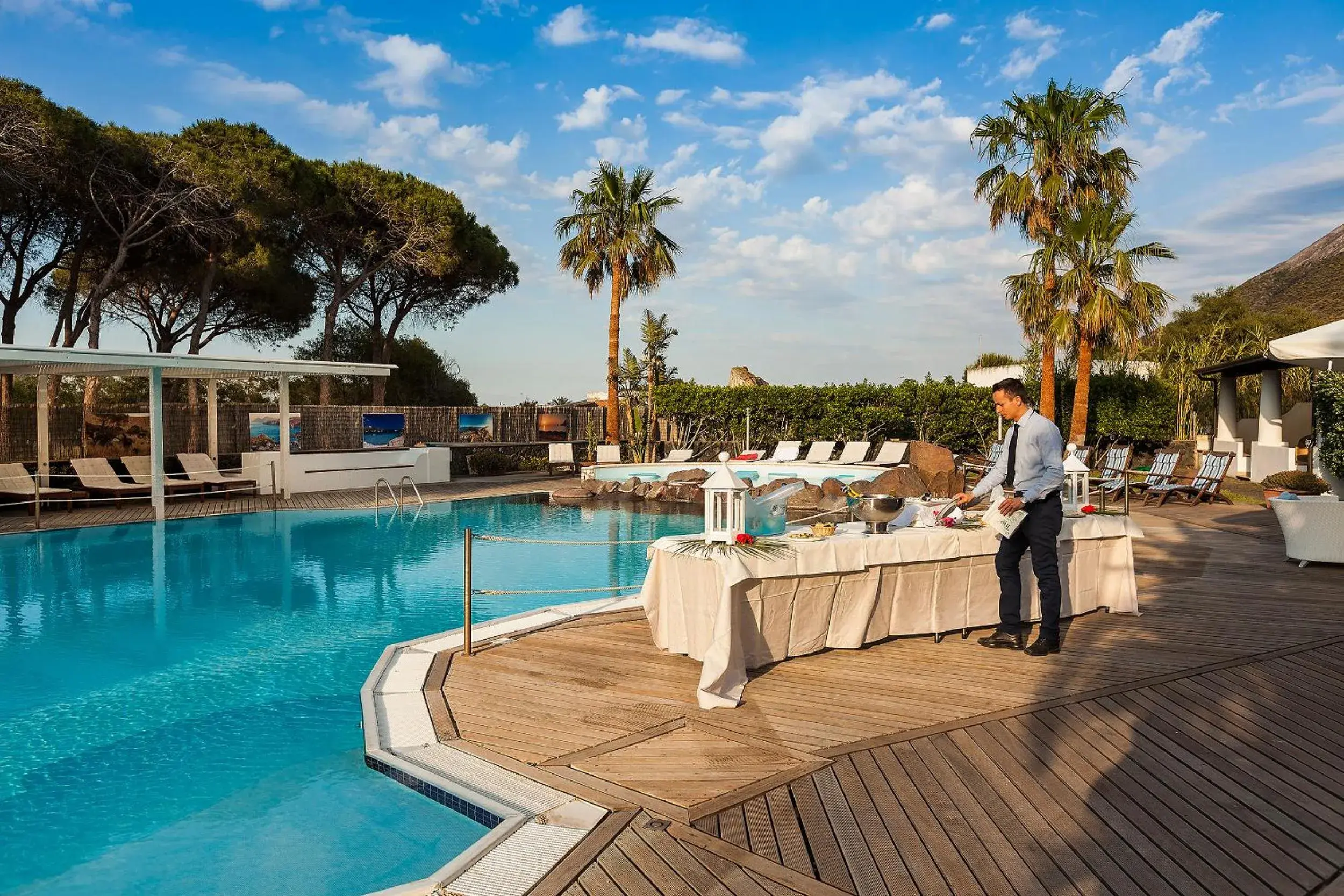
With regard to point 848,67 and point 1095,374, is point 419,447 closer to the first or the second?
point 848,67

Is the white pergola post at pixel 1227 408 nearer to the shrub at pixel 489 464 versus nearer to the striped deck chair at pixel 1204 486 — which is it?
the striped deck chair at pixel 1204 486

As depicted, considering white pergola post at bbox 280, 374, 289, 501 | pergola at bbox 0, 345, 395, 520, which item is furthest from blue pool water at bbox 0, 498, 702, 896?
white pergola post at bbox 280, 374, 289, 501

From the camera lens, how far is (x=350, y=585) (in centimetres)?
868

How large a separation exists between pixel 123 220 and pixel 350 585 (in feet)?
47.4

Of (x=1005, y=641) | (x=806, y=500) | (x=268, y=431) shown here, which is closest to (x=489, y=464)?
(x=268, y=431)

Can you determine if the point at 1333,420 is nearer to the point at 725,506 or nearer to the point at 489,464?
the point at 725,506

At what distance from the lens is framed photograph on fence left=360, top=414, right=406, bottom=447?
65.3ft

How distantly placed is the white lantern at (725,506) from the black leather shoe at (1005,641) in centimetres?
172

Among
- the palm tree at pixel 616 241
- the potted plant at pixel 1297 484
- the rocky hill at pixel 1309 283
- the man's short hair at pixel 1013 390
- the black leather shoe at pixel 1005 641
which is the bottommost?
the black leather shoe at pixel 1005 641

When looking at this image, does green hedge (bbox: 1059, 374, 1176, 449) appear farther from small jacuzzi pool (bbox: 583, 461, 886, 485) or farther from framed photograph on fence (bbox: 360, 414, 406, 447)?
framed photograph on fence (bbox: 360, 414, 406, 447)

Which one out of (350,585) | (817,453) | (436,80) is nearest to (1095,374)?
(817,453)

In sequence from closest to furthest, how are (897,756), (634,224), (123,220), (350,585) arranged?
1. (897,756)
2. (350,585)
3. (123,220)
4. (634,224)

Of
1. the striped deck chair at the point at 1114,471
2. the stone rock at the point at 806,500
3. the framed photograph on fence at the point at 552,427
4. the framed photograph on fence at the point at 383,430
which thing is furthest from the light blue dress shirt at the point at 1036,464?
the framed photograph on fence at the point at 552,427

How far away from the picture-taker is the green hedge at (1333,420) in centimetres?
809
